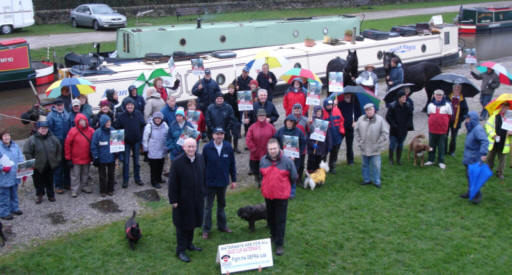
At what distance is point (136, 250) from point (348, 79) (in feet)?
29.6

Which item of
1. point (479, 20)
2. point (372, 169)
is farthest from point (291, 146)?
point (479, 20)

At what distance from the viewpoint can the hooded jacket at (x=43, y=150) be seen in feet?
33.6

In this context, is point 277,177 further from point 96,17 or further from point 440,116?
point 96,17

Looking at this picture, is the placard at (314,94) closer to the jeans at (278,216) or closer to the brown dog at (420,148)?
the brown dog at (420,148)

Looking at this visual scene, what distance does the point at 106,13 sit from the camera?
33.5 meters

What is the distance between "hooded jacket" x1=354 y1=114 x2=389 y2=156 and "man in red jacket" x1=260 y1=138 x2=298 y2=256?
3147 mm

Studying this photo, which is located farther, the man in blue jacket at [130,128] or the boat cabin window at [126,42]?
the boat cabin window at [126,42]

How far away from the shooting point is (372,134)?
36.0 feet

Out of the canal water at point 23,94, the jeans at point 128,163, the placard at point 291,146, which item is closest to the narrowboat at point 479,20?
the canal water at point 23,94

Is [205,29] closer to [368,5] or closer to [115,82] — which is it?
[115,82]

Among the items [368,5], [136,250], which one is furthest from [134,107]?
[368,5]

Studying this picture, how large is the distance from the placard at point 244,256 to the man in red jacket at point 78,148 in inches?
161

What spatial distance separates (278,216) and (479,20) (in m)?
32.7

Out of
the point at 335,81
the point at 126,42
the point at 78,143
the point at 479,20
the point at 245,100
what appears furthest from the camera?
the point at 479,20
